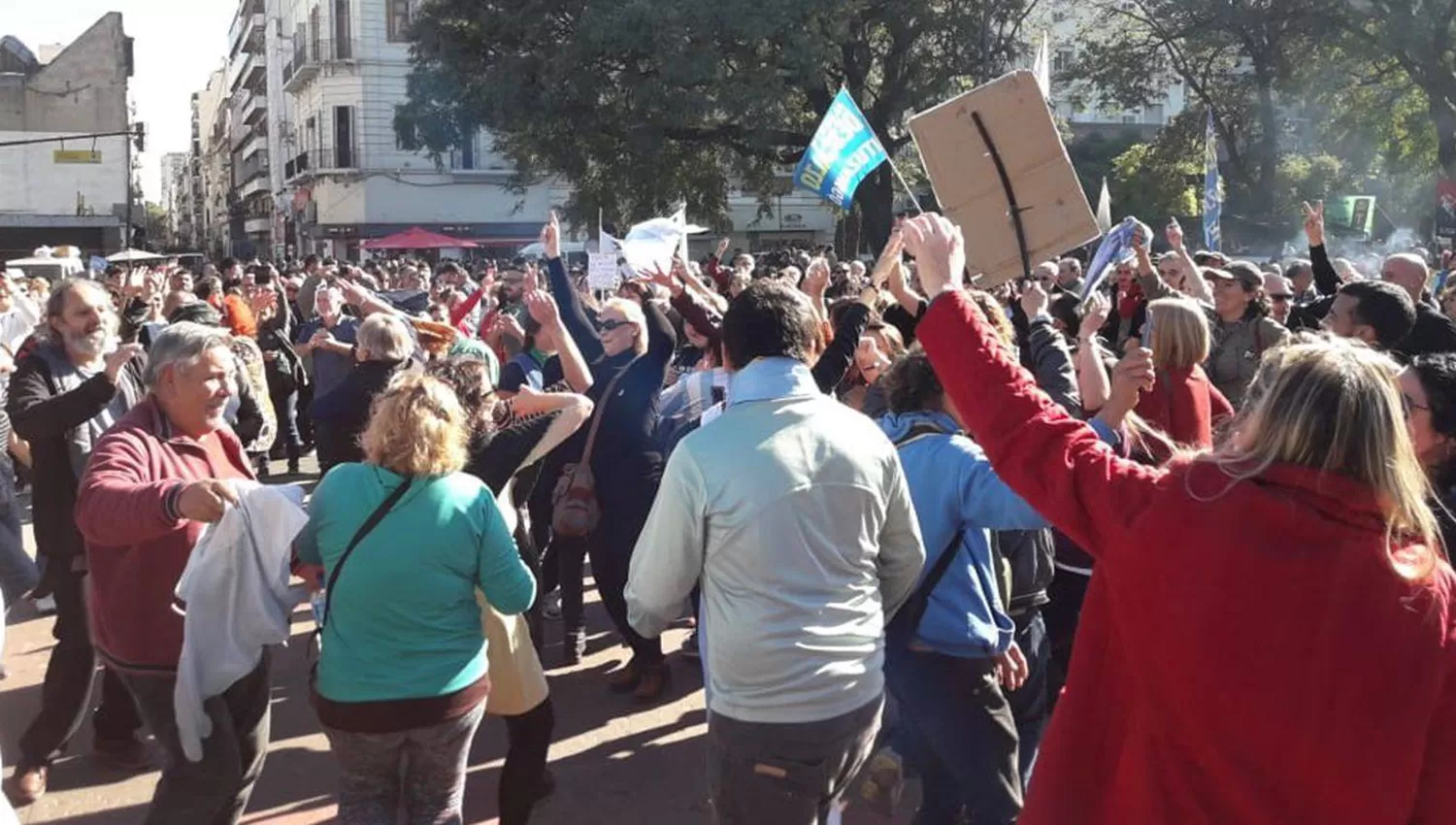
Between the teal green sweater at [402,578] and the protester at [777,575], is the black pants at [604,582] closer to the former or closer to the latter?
the teal green sweater at [402,578]

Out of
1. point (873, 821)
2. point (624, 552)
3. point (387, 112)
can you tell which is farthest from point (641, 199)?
point (387, 112)

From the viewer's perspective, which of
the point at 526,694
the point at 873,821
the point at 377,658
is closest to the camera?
the point at 377,658

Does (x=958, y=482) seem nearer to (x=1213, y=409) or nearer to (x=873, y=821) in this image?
(x=873, y=821)

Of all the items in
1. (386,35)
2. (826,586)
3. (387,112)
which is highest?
(386,35)

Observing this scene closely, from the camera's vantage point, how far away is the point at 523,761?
407 cm

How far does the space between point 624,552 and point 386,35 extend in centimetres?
4398

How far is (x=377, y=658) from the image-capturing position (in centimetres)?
317

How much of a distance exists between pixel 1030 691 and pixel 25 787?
12.4ft

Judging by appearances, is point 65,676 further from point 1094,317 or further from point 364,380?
point 1094,317

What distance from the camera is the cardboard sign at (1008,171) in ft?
13.9

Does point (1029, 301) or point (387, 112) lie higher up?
point (387, 112)

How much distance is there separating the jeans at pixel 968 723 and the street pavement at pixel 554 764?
50.3 inches

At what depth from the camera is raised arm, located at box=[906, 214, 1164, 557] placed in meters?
2.05

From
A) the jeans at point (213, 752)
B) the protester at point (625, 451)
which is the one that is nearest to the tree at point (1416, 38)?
the protester at point (625, 451)
